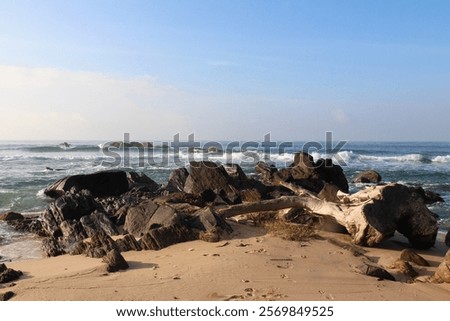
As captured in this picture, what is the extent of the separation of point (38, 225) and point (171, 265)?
20.3ft

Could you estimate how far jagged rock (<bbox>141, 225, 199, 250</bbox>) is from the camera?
8.00m

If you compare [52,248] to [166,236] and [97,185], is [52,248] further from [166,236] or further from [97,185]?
[97,185]

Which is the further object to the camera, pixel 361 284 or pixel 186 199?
pixel 186 199

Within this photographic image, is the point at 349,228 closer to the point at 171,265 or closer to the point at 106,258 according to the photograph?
the point at 171,265

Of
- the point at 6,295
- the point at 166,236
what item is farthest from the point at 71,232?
the point at 6,295

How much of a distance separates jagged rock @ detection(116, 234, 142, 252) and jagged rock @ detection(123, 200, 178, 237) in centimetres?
66

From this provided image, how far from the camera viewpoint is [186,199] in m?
11.7

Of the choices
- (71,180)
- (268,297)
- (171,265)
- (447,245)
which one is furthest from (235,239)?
(71,180)

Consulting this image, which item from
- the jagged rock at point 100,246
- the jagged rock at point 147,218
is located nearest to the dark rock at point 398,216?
the jagged rock at point 147,218

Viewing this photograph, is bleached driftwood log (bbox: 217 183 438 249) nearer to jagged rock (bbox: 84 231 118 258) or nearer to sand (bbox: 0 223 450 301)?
sand (bbox: 0 223 450 301)

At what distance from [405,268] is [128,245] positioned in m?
4.88

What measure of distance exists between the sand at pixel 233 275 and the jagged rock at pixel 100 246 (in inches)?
11.1

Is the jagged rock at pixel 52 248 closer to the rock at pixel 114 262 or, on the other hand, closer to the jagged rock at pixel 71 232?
the jagged rock at pixel 71 232

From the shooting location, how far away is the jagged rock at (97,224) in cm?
993
